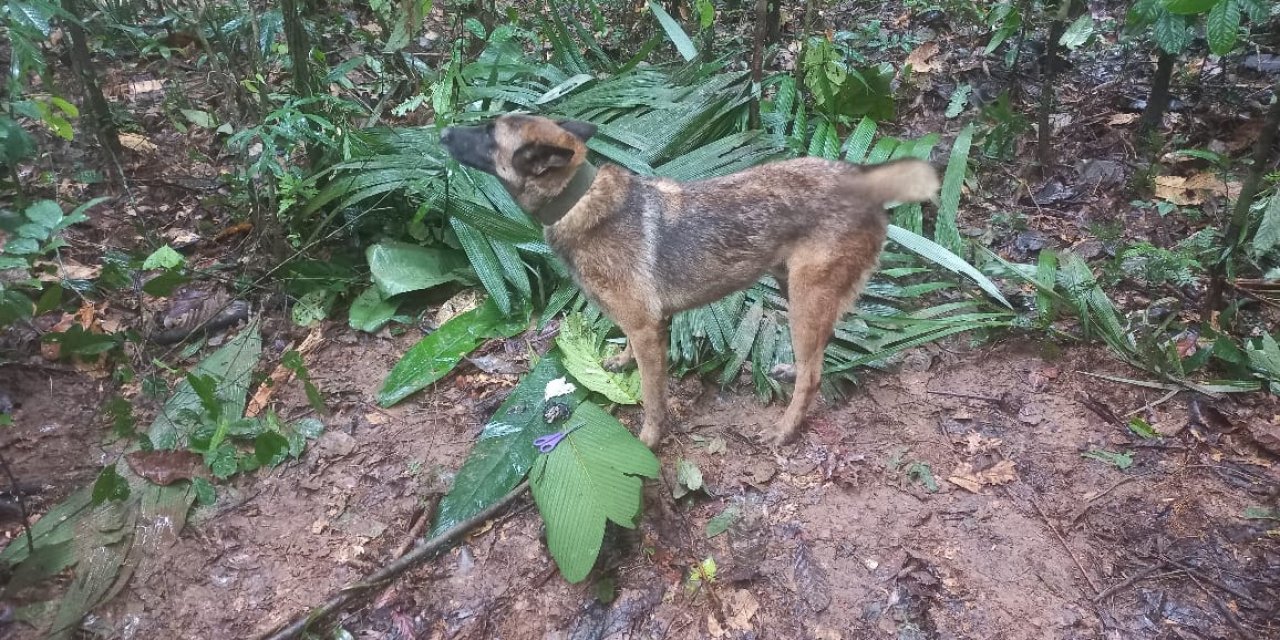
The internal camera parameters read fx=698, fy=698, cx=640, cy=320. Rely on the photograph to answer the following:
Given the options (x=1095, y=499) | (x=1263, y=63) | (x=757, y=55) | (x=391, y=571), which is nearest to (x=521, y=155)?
(x=391, y=571)

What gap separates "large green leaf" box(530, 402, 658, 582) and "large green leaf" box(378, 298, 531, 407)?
131 cm

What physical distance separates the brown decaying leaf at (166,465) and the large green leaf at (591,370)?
6.78 feet

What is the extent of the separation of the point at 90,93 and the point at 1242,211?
759 centimetres

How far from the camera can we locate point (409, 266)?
498 centimetres

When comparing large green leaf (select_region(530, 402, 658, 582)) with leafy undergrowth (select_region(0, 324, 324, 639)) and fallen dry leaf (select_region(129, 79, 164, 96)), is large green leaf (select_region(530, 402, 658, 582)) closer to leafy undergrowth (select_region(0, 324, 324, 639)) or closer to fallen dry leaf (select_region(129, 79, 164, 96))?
leafy undergrowth (select_region(0, 324, 324, 639))

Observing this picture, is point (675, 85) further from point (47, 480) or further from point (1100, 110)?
point (47, 480)

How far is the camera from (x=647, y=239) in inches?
142

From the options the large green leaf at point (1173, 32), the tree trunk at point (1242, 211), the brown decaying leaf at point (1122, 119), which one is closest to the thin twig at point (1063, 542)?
the tree trunk at point (1242, 211)

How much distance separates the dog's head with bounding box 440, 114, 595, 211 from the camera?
3246 millimetres

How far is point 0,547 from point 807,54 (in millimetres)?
6175

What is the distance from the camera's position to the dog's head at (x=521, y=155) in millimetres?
3246

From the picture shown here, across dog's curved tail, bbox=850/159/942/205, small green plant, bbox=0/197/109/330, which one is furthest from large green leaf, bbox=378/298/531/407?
dog's curved tail, bbox=850/159/942/205

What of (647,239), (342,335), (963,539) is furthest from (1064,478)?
(342,335)

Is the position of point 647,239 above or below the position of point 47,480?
above
